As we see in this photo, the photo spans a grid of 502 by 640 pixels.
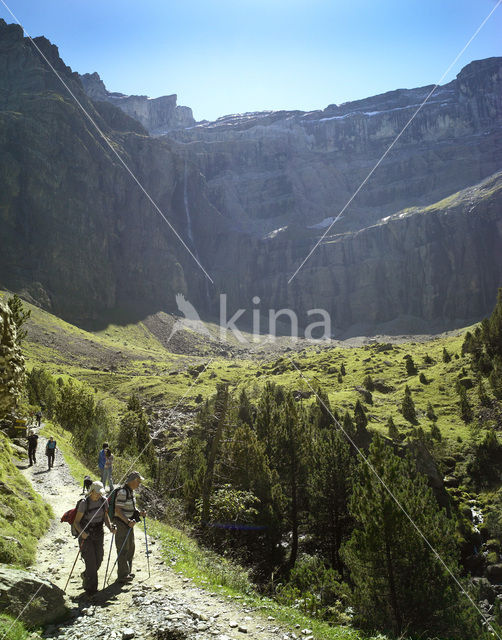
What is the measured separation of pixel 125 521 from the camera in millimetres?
9422

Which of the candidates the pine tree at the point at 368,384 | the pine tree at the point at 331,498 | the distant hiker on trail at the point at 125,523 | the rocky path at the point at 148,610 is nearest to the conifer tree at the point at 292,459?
the pine tree at the point at 331,498

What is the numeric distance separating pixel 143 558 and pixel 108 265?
191 m

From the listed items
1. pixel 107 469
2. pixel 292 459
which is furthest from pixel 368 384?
pixel 107 469

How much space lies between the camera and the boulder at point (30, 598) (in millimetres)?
6719

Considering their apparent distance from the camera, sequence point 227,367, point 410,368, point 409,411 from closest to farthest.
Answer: point 409,411 < point 410,368 < point 227,367

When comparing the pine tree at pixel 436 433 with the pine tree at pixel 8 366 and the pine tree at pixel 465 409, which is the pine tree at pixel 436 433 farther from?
the pine tree at pixel 8 366

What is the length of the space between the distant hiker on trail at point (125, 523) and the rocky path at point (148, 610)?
12.6 inches

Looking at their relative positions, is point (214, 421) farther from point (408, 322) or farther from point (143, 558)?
point (408, 322)

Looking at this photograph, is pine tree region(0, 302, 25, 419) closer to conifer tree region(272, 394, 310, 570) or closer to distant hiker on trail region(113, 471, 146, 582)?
distant hiker on trail region(113, 471, 146, 582)

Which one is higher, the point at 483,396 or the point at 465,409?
the point at 483,396

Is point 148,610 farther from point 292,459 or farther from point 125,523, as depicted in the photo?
point 292,459

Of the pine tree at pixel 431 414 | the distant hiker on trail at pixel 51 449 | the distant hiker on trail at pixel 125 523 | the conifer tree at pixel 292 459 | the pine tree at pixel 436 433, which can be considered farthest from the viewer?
the pine tree at pixel 431 414

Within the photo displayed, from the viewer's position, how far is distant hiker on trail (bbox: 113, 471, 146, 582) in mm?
9359

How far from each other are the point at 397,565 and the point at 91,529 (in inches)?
509
